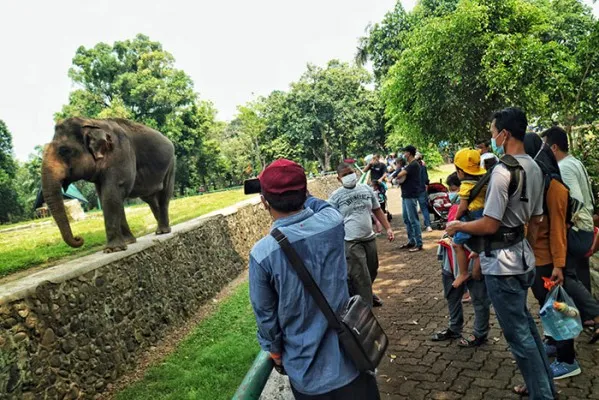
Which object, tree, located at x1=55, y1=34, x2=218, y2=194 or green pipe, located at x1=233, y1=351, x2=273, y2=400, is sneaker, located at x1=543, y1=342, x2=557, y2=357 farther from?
tree, located at x1=55, y1=34, x2=218, y2=194

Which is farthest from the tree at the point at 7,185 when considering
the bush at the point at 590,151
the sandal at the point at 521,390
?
the sandal at the point at 521,390

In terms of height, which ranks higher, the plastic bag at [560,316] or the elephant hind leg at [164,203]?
the elephant hind leg at [164,203]

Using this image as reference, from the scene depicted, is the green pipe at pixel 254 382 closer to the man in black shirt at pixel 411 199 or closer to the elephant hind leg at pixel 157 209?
the elephant hind leg at pixel 157 209

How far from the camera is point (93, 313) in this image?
15.5 ft

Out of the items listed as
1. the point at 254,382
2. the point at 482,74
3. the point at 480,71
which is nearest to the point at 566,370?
the point at 254,382

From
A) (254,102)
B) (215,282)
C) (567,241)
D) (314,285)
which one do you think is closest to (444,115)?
(215,282)

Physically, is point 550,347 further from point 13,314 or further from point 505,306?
point 13,314

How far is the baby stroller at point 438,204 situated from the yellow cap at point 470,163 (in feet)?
20.3

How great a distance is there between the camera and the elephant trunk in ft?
15.5

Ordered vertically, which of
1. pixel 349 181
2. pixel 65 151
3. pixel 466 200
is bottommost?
pixel 466 200

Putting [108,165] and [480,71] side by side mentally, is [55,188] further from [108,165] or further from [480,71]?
[480,71]

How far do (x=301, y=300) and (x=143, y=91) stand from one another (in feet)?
119

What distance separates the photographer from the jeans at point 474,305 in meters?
4.04

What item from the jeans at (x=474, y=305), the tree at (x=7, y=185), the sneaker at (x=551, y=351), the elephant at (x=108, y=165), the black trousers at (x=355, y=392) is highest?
the tree at (x=7, y=185)
